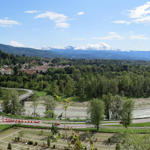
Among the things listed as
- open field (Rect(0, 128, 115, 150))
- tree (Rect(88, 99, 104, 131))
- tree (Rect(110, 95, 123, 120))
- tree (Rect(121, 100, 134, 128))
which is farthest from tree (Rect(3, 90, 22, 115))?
tree (Rect(121, 100, 134, 128))

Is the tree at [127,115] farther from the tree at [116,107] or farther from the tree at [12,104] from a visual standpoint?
the tree at [12,104]

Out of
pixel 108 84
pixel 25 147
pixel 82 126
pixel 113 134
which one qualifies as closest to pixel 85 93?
pixel 108 84

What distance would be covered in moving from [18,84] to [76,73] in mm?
31546

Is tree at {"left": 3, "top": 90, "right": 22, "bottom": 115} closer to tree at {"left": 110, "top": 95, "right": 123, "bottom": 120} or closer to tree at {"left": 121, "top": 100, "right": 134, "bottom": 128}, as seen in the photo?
tree at {"left": 110, "top": 95, "right": 123, "bottom": 120}

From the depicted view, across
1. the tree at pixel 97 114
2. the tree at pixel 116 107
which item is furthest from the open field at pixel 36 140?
the tree at pixel 116 107

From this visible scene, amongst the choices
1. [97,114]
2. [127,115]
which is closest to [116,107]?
[127,115]

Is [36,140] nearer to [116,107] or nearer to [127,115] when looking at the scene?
[127,115]

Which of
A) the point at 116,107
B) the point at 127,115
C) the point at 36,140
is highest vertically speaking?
the point at 127,115

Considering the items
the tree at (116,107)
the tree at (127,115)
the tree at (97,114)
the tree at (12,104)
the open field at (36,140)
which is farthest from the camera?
the tree at (12,104)

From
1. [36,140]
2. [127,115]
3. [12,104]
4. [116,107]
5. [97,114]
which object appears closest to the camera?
[36,140]

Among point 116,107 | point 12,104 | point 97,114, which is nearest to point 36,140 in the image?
point 97,114

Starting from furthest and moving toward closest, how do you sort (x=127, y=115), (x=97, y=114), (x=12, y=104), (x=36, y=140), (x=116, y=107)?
1. (x=12, y=104)
2. (x=116, y=107)
3. (x=97, y=114)
4. (x=127, y=115)
5. (x=36, y=140)

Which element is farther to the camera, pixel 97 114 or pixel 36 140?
pixel 97 114

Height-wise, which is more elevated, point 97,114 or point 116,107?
point 97,114
